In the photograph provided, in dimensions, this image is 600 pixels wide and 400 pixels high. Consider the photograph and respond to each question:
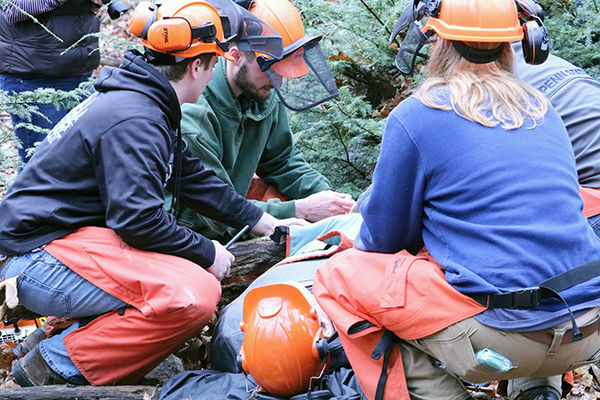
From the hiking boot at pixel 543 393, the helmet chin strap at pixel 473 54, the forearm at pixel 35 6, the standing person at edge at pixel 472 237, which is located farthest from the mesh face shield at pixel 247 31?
the hiking boot at pixel 543 393

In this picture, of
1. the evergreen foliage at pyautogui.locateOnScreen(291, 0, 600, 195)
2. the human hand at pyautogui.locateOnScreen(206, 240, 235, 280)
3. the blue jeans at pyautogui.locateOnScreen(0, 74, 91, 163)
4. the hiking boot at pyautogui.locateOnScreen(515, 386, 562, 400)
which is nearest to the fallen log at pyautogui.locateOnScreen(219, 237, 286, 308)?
the human hand at pyautogui.locateOnScreen(206, 240, 235, 280)

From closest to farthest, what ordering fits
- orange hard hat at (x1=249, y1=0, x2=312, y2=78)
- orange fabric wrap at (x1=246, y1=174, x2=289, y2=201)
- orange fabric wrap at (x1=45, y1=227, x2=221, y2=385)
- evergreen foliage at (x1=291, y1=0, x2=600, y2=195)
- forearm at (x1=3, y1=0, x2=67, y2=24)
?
orange fabric wrap at (x1=45, y1=227, x2=221, y2=385) → orange hard hat at (x1=249, y1=0, x2=312, y2=78) → evergreen foliage at (x1=291, y1=0, x2=600, y2=195) → forearm at (x1=3, y1=0, x2=67, y2=24) → orange fabric wrap at (x1=246, y1=174, x2=289, y2=201)

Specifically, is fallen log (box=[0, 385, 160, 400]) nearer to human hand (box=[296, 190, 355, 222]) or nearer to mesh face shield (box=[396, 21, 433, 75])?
human hand (box=[296, 190, 355, 222])

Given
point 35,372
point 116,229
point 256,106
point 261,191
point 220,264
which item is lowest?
point 261,191

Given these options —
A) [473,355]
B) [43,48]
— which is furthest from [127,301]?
[43,48]

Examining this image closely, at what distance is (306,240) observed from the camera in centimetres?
393

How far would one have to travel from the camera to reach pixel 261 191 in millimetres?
4918

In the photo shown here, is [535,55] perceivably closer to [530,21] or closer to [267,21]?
[530,21]

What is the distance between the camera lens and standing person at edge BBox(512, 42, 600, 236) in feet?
9.87

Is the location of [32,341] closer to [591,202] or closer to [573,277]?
[573,277]

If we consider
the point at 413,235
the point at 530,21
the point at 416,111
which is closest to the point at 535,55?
the point at 530,21

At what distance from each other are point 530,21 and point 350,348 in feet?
4.63

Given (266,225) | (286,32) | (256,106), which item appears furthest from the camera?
(256,106)

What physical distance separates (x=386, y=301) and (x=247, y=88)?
2.21 metres
